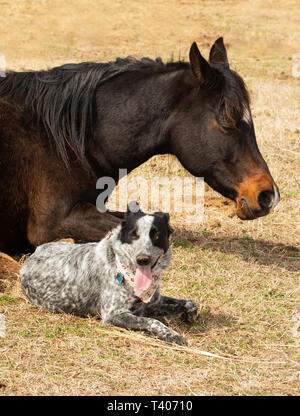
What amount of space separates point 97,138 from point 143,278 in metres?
1.89

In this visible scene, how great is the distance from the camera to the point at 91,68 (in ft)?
18.9

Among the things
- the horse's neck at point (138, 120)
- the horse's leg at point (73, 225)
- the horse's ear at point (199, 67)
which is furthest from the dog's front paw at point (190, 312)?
the horse's ear at point (199, 67)

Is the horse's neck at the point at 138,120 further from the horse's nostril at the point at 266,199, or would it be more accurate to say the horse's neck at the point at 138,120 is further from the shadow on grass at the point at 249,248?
the shadow on grass at the point at 249,248

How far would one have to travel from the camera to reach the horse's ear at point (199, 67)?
5173 millimetres

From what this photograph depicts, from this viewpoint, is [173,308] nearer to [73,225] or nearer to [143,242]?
[143,242]

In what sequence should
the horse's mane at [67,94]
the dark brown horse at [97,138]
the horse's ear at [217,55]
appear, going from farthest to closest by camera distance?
1. the horse's ear at [217,55]
2. the horse's mane at [67,94]
3. the dark brown horse at [97,138]

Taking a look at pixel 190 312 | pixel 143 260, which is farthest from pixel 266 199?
pixel 143 260

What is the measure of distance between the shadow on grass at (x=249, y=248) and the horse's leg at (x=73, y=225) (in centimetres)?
103

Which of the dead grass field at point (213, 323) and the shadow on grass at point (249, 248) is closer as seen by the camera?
the dead grass field at point (213, 323)

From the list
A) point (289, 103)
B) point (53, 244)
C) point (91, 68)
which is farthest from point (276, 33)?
point (53, 244)

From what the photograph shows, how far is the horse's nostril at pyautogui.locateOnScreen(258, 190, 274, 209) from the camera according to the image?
17.1 ft

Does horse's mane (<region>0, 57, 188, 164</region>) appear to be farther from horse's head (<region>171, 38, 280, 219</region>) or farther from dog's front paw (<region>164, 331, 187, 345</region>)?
dog's front paw (<region>164, 331, 187, 345</region>)

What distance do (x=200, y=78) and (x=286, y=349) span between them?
2.42m

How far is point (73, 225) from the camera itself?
5.47 metres
